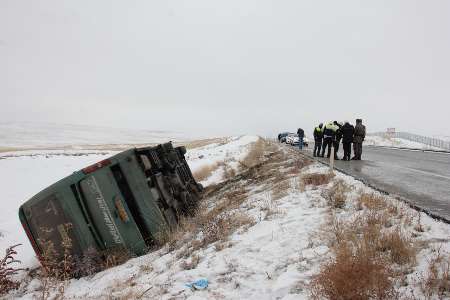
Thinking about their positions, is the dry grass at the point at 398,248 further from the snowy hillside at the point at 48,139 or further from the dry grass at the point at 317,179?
the snowy hillside at the point at 48,139

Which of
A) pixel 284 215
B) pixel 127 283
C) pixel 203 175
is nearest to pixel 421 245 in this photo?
pixel 284 215

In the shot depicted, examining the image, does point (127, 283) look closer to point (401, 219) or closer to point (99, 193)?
point (99, 193)

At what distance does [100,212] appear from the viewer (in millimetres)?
6207

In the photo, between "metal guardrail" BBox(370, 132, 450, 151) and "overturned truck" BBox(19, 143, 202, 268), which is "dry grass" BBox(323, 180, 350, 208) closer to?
"overturned truck" BBox(19, 143, 202, 268)

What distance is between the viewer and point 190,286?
411cm

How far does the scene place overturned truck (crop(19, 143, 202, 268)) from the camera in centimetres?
615

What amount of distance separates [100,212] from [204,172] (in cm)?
1265

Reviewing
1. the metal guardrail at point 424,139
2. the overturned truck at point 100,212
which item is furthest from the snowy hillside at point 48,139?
the overturned truck at point 100,212

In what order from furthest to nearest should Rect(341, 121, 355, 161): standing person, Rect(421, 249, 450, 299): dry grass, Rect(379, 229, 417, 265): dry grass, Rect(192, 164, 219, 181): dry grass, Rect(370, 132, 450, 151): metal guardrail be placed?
Rect(370, 132, 450, 151): metal guardrail, Rect(192, 164, 219, 181): dry grass, Rect(341, 121, 355, 161): standing person, Rect(379, 229, 417, 265): dry grass, Rect(421, 249, 450, 299): dry grass

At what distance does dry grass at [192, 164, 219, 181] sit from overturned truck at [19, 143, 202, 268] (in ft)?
37.2


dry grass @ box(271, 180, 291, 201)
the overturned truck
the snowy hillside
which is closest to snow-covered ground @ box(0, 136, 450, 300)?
dry grass @ box(271, 180, 291, 201)

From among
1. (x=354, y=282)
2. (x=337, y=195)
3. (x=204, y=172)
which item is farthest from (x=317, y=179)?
(x=204, y=172)

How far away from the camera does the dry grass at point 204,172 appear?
1794cm

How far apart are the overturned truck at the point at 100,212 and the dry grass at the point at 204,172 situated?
11324 mm
